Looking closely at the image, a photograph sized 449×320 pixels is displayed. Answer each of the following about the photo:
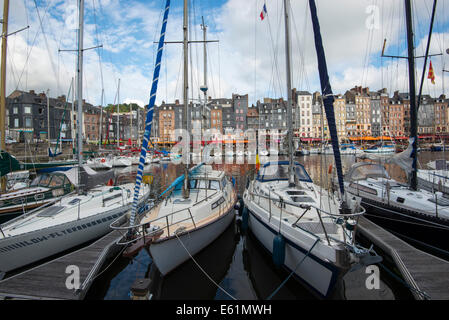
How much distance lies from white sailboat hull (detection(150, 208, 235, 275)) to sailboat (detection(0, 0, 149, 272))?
145 centimetres

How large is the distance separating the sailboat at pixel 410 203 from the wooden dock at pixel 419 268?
47.3 inches

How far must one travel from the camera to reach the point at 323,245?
5.59 meters

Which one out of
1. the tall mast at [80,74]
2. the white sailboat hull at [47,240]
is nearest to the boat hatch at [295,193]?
the white sailboat hull at [47,240]

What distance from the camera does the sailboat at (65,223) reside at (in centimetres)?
726

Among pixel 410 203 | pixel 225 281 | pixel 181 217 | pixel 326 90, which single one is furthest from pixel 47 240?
pixel 410 203

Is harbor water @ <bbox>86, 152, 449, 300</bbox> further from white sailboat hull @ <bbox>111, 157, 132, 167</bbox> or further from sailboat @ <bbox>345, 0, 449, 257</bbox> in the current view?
white sailboat hull @ <bbox>111, 157, 132, 167</bbox>

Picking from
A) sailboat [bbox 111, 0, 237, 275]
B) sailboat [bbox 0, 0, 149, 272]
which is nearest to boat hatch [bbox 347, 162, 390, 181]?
sailboat [bbox 111, 0, 237, 275]

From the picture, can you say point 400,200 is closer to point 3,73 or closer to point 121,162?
point 3,73

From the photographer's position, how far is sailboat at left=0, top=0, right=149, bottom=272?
7258mm

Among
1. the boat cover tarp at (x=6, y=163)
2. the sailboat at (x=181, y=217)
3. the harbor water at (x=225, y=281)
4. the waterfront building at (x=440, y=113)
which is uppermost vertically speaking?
the waterfront building at (x=440, y=113)

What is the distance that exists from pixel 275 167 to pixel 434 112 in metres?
95.2

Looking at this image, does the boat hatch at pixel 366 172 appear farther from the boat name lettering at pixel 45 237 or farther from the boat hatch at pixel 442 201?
the boat name lettering at pixel 45 237

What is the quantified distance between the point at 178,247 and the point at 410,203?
926cm

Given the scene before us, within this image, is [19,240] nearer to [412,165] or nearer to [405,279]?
[405,279]
